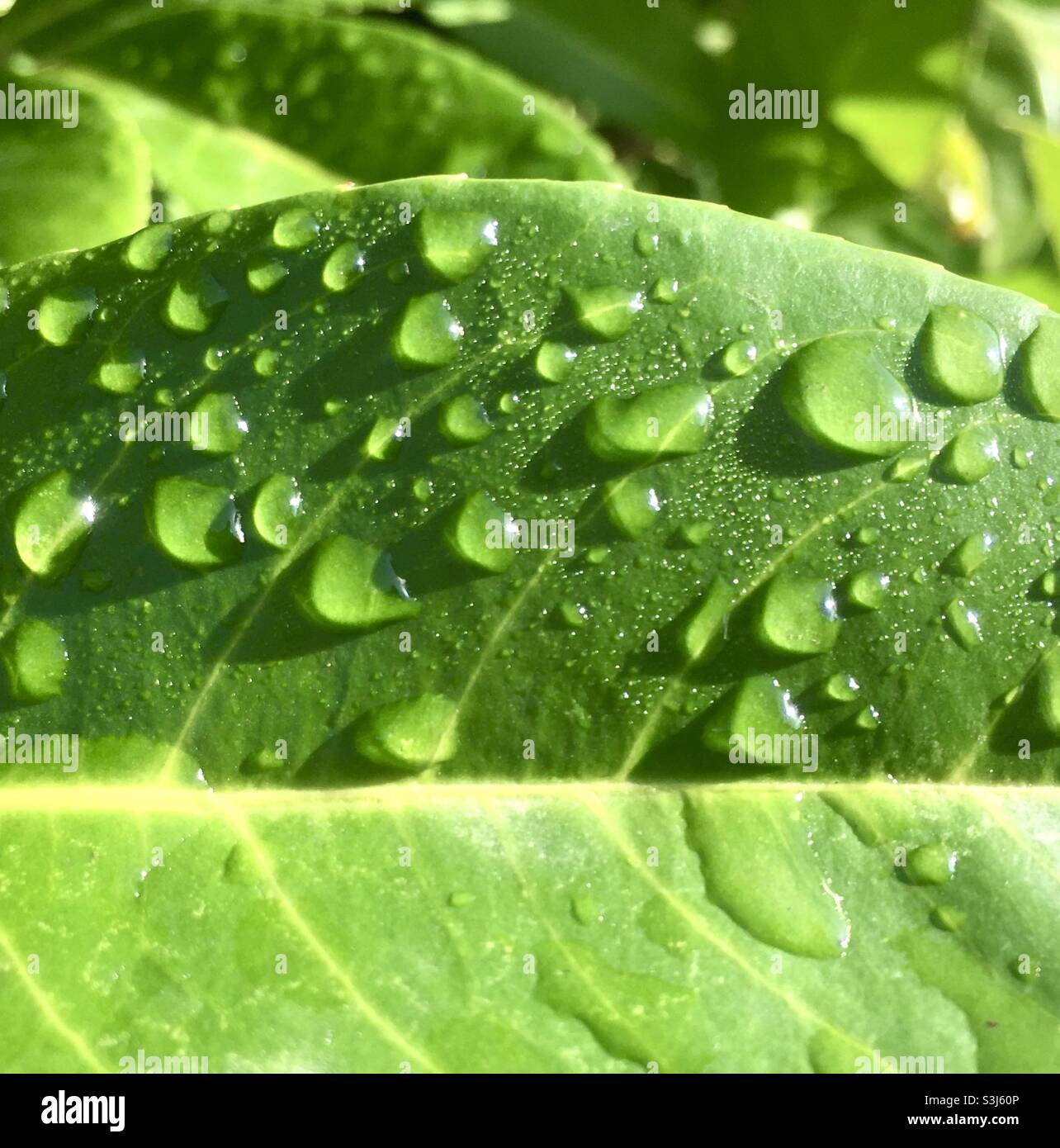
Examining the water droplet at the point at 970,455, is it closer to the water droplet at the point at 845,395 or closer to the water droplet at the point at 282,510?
the water droplet at the point at 845,395

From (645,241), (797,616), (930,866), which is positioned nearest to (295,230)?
(645,241)

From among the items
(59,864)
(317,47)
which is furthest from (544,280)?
(317,47)

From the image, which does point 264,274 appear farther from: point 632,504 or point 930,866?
point 930,866

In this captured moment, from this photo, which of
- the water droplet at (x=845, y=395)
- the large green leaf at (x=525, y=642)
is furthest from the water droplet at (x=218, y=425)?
the water droplet at (x=845, y=395)

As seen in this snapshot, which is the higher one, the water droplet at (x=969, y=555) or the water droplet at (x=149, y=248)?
the water droplet at (x=149, y=248)

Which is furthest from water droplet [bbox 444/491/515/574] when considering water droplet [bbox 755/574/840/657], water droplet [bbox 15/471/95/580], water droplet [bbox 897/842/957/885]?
water droplet [bbox 897/842/957/885]
